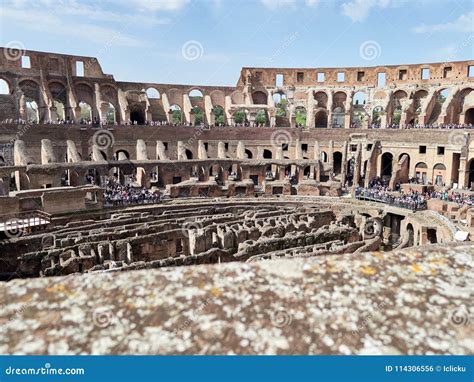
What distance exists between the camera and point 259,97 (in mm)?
46906

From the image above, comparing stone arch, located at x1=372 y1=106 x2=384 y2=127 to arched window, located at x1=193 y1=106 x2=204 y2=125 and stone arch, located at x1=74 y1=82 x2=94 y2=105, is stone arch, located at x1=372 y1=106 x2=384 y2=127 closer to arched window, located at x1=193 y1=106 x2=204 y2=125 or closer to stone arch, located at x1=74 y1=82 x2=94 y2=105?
arched window, located at x1=193 y1=106 x2=204 y2=125

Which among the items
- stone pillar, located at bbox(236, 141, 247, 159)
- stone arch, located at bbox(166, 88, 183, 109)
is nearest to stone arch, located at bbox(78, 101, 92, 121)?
stone arch, located at bbox(166, 88, 183, 109)

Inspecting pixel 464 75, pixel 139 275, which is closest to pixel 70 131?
pixel 139 275

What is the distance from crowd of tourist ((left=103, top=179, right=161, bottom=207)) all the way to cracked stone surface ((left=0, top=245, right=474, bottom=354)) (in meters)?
24.4

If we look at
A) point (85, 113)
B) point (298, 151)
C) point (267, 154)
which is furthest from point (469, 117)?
point (85, 113)

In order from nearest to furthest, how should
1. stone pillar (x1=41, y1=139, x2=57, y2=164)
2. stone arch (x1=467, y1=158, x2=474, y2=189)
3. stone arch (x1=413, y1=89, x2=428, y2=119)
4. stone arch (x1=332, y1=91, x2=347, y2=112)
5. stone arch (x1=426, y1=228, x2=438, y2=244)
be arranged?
stone arch (x1=426, y1=228, x2=438, y2=244) < stone pillar (x1=41, y1=139, x2=57, y2=164) < stone arch (x1=467, y1=158, x2=474, y2=189) < stone arch (x1=413, y1=89, x2=428, y2=119) < stone arch (x1=332, y1=91, x2=347, y2=112)

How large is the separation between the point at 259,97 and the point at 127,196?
81.5 ft

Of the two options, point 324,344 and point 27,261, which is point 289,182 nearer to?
point 27,261

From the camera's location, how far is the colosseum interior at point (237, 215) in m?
2.80

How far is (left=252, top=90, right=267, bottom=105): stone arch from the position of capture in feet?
Answer: 153

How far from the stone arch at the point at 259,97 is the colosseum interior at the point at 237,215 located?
128 mm

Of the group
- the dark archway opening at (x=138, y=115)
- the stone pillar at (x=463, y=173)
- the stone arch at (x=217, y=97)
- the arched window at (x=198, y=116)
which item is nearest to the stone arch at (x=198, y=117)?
the arched window at (x=198, y=116)

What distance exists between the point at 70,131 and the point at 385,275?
32.9 meters

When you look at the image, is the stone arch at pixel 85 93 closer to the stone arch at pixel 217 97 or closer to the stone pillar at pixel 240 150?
the stone arch at pixel 217 97
